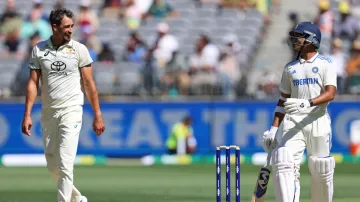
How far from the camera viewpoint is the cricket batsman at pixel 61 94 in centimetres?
858

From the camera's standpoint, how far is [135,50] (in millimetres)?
19078

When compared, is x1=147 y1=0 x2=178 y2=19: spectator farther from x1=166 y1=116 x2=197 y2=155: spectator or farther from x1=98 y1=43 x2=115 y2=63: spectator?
x1=166 y1=116 x2=197 y2=155: spectator

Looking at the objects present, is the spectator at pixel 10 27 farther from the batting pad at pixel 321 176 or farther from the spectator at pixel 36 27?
the batting pad at pixel 321 176

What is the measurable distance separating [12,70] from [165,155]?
3261mm

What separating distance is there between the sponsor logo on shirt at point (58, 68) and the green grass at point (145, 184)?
255 cm

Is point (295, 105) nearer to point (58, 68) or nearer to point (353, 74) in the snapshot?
point (58, 68)

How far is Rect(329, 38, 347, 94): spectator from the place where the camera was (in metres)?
18.1

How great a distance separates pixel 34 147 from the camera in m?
18.5

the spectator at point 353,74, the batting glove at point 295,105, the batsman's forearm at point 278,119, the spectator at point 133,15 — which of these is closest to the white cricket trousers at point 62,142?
the batsman's forearm at point 278,119

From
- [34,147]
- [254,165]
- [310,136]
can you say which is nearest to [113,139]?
[34,147]

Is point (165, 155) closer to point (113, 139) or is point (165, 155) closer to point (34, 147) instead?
point (113, 139)

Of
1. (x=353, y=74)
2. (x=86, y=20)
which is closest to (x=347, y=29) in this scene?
(x=353, y=74)

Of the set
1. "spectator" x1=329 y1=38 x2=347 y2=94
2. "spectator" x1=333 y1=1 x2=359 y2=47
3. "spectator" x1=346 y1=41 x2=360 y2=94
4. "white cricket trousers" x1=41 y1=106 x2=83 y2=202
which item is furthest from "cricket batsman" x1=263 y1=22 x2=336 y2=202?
"spectator" x1=333 y1=1 x2=359 y2=47

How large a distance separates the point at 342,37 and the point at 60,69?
1144cm
